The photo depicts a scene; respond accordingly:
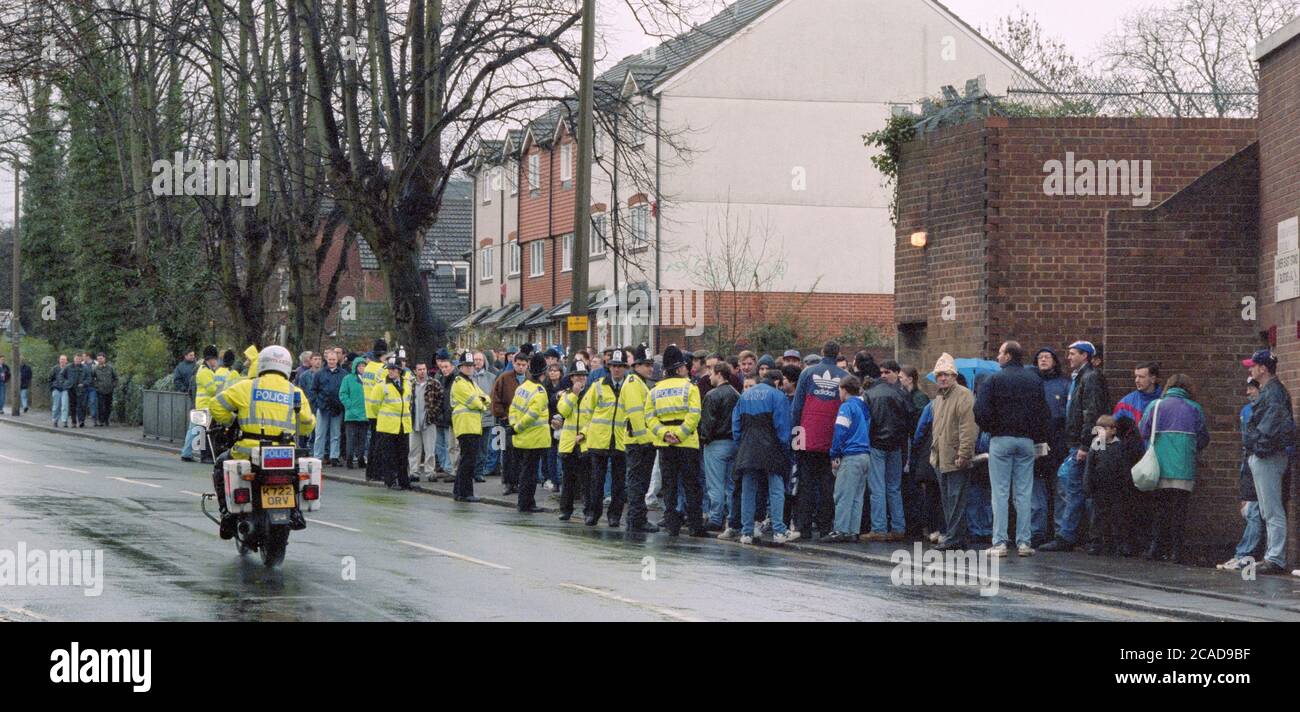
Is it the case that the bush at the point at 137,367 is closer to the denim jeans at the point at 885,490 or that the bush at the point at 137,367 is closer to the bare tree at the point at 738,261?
the bare tree at the point at 738,261

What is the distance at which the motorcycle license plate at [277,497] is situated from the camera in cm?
1380

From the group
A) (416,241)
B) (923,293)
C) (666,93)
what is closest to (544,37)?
(416,241)

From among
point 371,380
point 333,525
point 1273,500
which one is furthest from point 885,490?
point 371,380

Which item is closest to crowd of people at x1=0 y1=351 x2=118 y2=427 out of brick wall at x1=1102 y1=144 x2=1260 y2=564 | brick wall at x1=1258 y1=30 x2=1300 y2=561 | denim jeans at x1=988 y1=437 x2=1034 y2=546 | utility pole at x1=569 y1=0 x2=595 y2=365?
utility pole at x1=569 y1=0 x2=595 y2=365

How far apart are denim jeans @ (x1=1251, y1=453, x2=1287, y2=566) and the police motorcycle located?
8.29m

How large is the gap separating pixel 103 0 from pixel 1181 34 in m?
35.1

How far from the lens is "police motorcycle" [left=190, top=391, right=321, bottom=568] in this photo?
45.3 ft

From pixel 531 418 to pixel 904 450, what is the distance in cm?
510

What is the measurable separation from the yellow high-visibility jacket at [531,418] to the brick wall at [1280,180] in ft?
27.7

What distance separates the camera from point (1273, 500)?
15781mm

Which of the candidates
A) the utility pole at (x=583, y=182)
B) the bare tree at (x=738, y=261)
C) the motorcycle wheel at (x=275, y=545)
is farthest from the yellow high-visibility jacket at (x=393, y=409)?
the bare tree at (x=738, y=261)

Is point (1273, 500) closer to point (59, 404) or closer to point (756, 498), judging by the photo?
point (756, 498)
